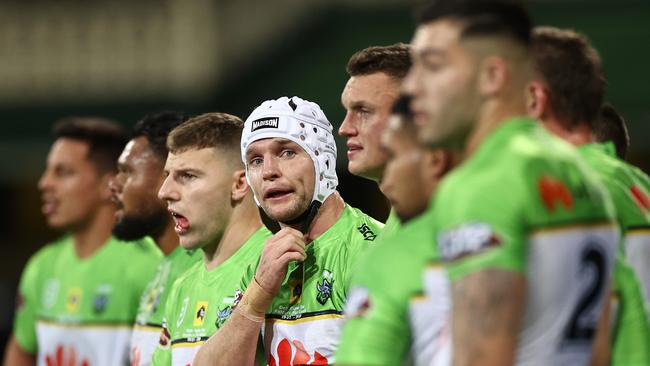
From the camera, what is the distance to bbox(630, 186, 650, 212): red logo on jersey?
15.1 feet

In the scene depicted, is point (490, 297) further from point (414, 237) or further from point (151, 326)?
point (151, 326)

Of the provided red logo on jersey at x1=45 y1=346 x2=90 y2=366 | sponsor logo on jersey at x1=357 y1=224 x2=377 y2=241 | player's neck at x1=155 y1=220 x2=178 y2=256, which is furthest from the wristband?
red logo on jersey at x1=45 y1=346 x2=90 y2=366

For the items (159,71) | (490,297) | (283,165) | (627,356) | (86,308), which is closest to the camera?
(490,297)

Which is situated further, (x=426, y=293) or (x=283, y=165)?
(x=283, y=165)

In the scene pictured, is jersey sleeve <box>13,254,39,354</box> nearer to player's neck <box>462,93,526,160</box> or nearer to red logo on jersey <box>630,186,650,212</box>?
red logo on jersey <box>630,186,650,212</box>

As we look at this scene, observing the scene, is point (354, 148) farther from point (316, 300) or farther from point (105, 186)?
point (105, 186)

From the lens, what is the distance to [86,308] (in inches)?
318

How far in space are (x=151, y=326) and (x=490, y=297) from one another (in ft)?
12.2

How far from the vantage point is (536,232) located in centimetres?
325

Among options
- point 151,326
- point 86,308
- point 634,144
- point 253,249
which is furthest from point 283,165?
point 634,144

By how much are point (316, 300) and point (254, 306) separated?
0.25m

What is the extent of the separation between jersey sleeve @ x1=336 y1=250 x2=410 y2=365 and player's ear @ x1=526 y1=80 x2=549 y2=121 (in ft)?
3.56

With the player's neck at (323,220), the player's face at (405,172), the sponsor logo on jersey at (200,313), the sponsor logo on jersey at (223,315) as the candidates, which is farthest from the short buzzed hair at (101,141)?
the player's face at (405,172)

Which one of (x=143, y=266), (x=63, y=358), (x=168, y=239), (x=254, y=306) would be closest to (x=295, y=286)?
(x=254, y=306)
